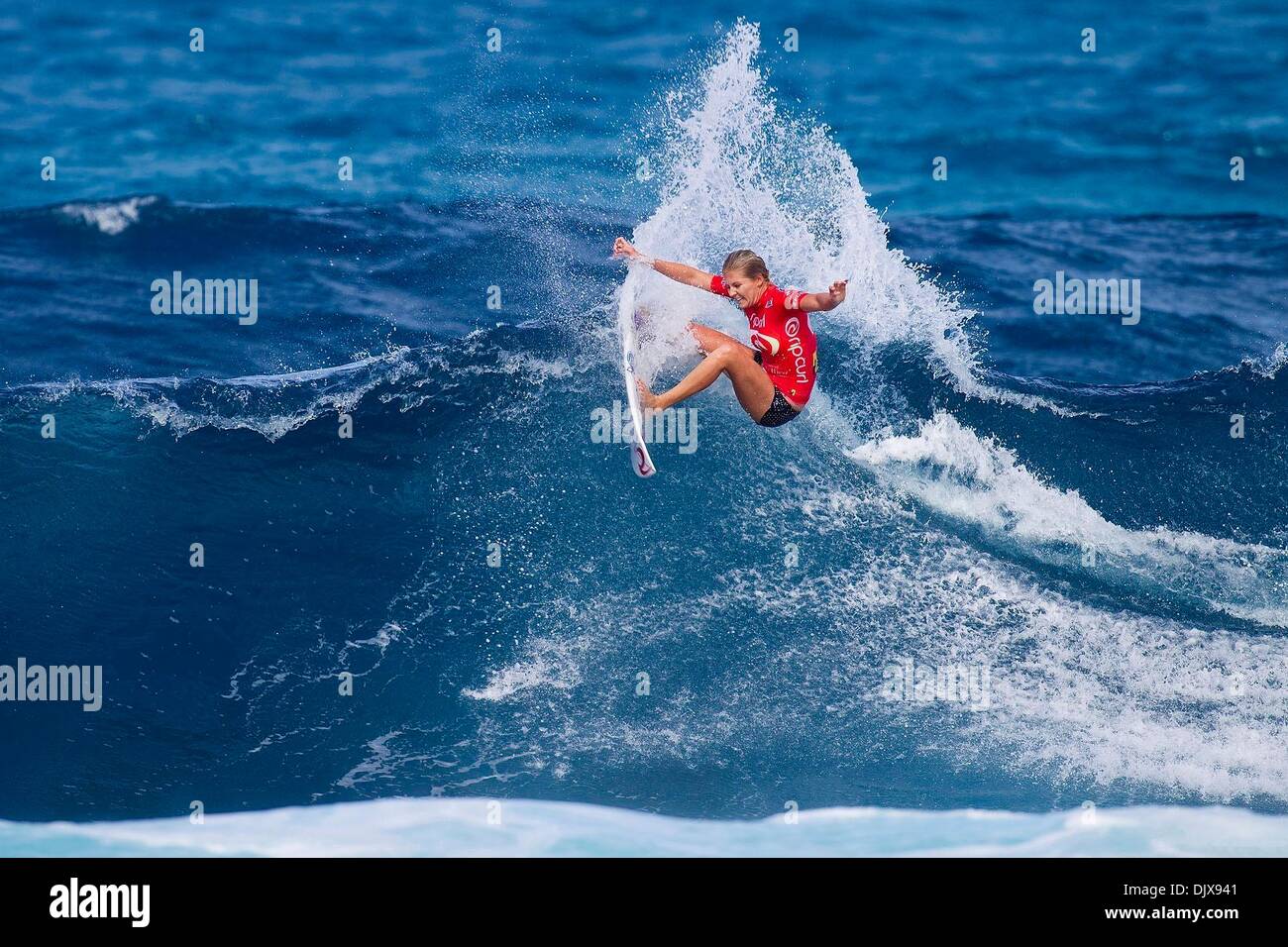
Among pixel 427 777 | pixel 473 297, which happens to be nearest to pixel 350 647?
pixel 427 777

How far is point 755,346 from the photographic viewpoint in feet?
30.7

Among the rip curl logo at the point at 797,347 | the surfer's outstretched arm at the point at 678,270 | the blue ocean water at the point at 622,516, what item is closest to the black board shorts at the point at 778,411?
the rip curl logo at the point at 797,347

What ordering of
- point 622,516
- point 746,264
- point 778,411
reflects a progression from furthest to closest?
point 622,516
point 778,411
point 746,264

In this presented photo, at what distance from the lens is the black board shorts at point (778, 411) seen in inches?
371

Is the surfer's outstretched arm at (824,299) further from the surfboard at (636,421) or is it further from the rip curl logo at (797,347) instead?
the surfboard at (636,421)

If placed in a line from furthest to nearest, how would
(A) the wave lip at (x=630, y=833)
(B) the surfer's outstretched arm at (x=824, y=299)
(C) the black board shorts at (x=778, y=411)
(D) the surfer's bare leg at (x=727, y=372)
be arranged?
(C) the black board shorts at (x=778, y=411)
(D) the surfer's bare leg at (x=727, y=372)
(A) the wave lip at (x=630, y=833)
(B) the surfer's outstretched arm at (x=824, y=299)

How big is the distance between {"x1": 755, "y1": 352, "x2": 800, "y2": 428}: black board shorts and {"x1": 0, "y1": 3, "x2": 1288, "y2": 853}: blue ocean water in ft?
5.64

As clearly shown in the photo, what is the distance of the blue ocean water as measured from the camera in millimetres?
9805

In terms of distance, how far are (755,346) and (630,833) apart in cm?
348

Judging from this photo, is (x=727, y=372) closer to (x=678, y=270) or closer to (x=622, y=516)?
(x=678, y=270)

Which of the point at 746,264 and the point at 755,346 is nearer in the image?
the point at 746,264

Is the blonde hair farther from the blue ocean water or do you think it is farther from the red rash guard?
the blue ocean water

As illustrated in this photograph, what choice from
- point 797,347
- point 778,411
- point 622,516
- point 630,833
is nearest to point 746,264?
point 797,347

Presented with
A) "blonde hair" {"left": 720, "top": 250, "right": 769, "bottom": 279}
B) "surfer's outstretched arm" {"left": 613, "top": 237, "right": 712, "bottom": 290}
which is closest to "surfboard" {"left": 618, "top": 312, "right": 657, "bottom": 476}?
"surfer's outstretched arm" {"left": 613, "top": 237, "right": 712, "bottom": 290}
